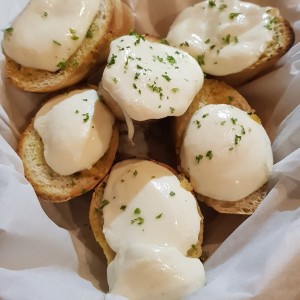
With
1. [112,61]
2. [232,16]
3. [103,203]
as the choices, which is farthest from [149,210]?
[232,16]

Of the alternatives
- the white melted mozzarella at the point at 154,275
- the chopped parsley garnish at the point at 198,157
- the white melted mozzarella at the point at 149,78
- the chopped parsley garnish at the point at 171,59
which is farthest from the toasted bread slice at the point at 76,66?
the white melted mozzarella at the point at 154,275

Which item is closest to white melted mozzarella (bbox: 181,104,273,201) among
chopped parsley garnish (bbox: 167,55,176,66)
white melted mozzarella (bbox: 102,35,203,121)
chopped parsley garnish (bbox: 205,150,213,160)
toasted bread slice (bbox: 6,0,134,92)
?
chopped parsley garnish (bbox: 205,150,213,160)

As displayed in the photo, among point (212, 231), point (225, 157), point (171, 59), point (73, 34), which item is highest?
point (73, 34)

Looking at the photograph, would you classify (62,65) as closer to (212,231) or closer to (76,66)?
(76,66)

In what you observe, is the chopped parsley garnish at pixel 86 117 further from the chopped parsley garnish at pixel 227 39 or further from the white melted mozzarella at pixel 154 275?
the chopped parsley garnish at pixel 227 39

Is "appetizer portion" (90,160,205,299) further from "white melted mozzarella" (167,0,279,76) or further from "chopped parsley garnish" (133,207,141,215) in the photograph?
"white melted mozzarella" (167,0,279,76)

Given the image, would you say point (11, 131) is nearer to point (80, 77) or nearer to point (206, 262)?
point (80, 77)
